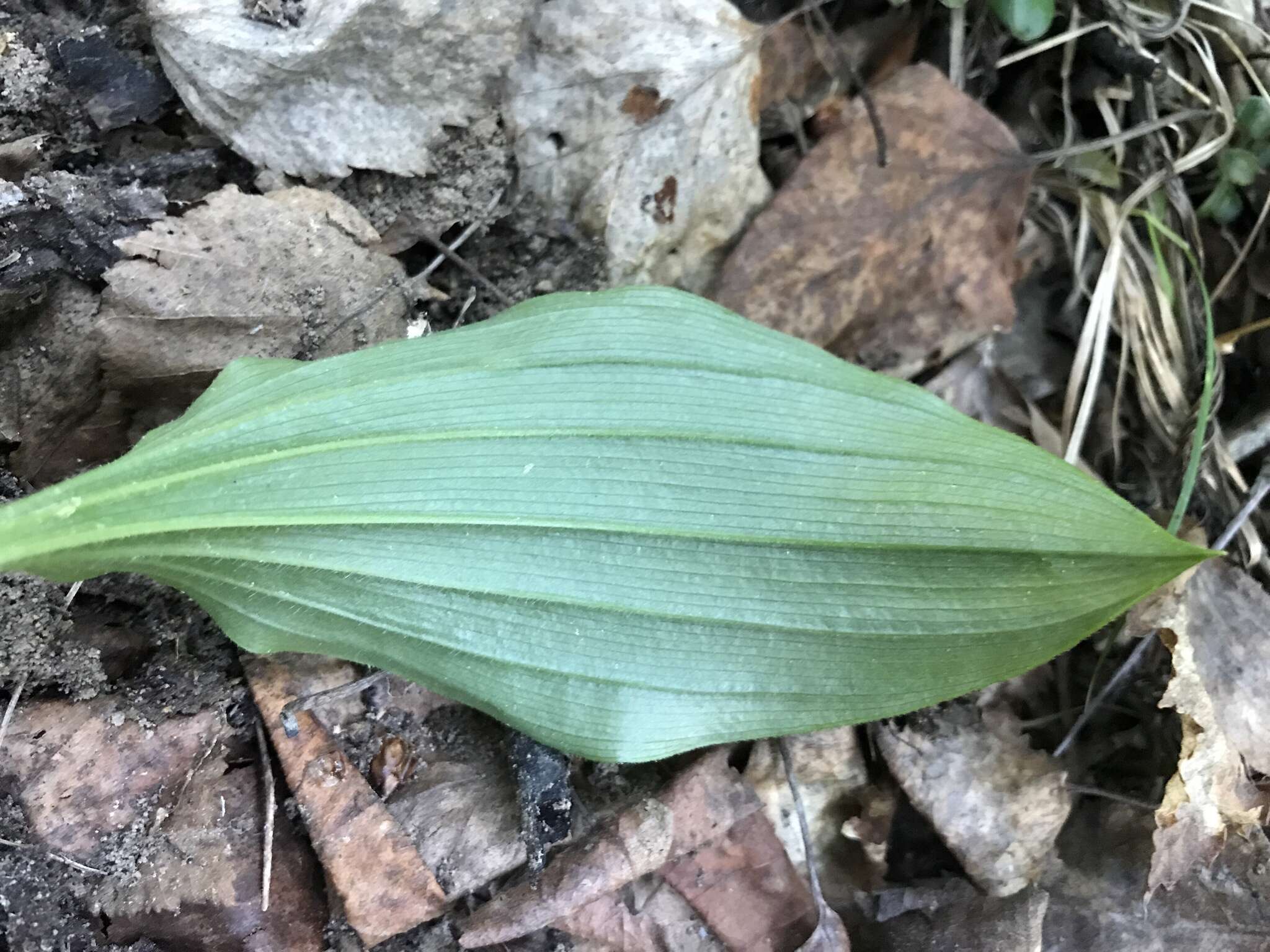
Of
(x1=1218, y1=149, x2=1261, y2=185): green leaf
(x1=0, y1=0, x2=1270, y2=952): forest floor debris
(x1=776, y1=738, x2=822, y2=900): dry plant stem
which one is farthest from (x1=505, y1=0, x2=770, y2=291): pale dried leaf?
(x1=1218, y1=149, x2=1261, y2=185): green leaf

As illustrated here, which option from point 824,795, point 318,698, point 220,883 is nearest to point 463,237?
point 318,698

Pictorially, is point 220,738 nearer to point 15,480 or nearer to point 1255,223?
point 15,480

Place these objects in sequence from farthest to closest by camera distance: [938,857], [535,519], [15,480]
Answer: [938,857]
[15,480]
[535,519]

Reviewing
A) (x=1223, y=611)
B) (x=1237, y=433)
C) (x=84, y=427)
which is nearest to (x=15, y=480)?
(x=84, y=427)

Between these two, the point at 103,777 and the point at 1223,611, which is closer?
the point at 103,777

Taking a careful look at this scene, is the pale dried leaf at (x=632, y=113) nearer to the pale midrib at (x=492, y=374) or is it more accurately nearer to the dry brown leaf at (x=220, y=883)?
the pale midrib at (x=492, y=374)
